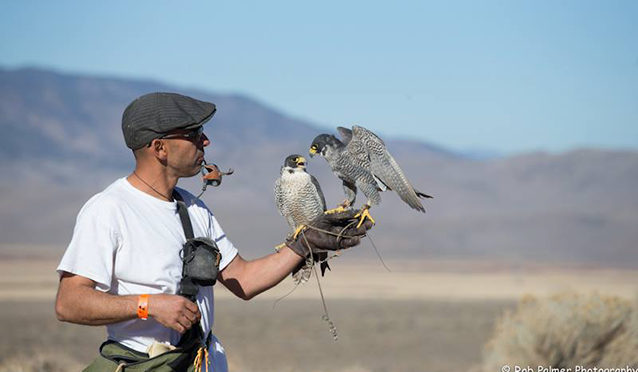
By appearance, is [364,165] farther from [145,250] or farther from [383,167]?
[145,250]

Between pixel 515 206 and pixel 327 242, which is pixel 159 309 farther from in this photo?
pixel 515 206

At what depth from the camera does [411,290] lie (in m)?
33.7

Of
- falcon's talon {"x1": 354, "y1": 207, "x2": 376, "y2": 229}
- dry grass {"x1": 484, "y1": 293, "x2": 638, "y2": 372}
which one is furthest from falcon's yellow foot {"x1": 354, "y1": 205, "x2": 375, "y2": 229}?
dry grass {"x1": 484, "y1": 293, "x2": 638, "y2": 372}

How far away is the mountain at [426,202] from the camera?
62438mm

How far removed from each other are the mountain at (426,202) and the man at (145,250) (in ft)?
122

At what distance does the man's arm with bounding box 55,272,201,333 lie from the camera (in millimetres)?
3257

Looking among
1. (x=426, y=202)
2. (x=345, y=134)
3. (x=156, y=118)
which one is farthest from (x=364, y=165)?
(x=426, y=202)

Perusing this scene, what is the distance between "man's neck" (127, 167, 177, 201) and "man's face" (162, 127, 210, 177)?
0.05 metres

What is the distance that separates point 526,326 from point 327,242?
18.1 feet

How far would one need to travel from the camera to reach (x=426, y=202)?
74812 millimetres

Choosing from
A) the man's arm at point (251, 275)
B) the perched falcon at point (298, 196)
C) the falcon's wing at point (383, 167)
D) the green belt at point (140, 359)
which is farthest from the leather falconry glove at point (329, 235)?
the falcon's wing at point (383, 167)

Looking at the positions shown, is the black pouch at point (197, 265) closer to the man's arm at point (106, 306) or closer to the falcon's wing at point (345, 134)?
the man's arm at point (106, 306)

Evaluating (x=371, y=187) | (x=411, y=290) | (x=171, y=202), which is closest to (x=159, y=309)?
(x=171, y=202)

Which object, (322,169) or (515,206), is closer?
(322,169)
